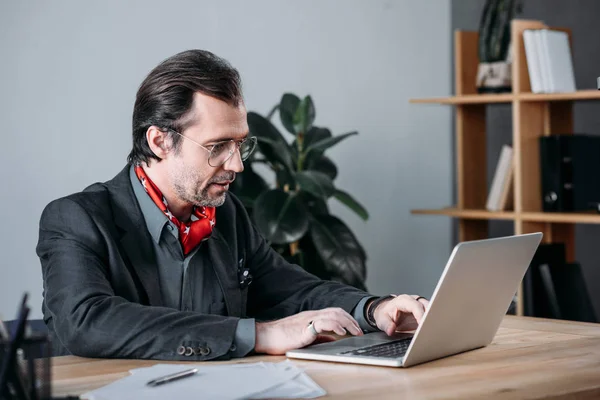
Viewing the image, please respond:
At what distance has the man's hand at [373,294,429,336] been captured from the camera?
1902 mm

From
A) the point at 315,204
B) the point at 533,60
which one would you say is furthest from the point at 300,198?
the point at 533,60

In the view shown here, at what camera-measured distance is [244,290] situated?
225 cm

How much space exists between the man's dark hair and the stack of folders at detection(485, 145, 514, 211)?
7.22 feet

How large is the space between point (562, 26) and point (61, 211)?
320cm

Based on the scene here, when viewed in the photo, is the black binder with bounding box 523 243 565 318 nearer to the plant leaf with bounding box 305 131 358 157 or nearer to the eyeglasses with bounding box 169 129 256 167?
the plant leaf with bounding box 305 131 358 157

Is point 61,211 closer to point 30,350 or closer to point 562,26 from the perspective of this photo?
point 30,350

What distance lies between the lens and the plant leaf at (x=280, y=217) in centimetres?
347

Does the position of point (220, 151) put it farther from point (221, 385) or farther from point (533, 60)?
point (533, 60)

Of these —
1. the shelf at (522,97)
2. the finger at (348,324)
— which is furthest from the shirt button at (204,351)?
the shelf at (522,97)

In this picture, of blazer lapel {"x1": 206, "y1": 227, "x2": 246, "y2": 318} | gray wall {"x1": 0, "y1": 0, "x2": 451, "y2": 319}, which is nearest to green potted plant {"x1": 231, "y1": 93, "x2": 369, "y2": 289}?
gray wall {"x1": 0, "y1": 0, "x2": 451, "y2": 319}

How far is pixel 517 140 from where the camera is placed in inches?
156

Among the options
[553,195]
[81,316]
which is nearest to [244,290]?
[81,316]

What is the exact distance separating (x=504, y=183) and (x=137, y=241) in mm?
2436

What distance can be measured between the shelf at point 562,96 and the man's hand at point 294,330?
228 cm
